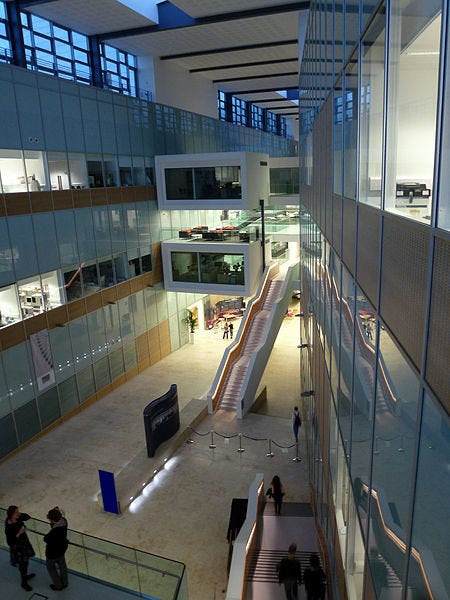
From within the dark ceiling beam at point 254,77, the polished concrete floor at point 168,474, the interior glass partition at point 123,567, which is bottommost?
the polished concrete floor at point 168,474

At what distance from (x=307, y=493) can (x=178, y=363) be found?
12674 millimetres

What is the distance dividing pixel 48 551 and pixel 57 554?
0.16 metres

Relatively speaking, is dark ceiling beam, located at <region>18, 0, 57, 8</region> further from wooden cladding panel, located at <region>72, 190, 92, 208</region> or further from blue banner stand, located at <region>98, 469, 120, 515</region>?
blue banner stand, located at <region>98, 469, 120, 515</region>

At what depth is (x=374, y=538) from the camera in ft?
14.7

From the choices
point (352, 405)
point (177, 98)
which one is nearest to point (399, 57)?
point (352, 405)

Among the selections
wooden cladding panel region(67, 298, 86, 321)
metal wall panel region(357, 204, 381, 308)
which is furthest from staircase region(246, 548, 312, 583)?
wooden cladding panel region(67, 298, 86, 321)

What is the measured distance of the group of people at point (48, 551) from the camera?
7.66 m

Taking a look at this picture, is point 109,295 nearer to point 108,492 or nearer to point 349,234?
point 108,492

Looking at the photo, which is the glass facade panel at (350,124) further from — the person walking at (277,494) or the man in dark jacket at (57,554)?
the person walking at (277,494)

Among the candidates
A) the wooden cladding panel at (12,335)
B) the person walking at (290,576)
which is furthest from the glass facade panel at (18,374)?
the person walking at (290,576)

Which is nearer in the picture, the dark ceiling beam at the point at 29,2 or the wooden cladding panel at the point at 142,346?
the dark ceiling beam at the point at 29,2

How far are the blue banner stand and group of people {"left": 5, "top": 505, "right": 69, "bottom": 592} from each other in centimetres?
486

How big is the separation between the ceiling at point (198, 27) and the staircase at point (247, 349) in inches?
511

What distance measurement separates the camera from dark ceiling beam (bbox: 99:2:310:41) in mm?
22031
